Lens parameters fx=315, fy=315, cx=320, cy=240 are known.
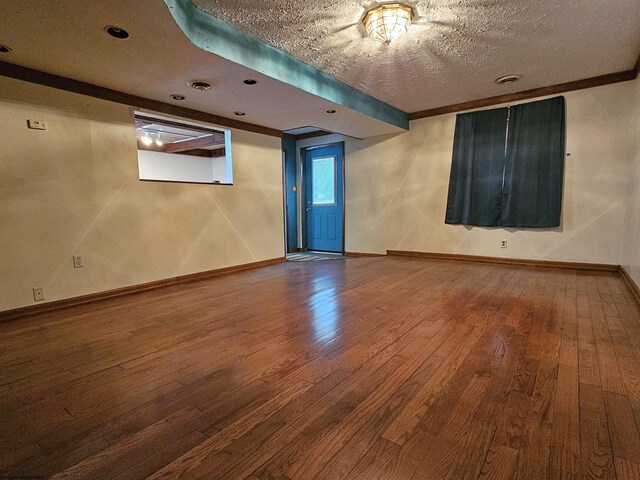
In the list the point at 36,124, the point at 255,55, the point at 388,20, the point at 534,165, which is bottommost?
the point at 534,165

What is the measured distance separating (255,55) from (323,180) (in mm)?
3867

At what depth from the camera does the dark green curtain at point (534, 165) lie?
4156mm

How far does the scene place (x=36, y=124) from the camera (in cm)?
281

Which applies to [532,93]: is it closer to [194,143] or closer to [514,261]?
[514,261]

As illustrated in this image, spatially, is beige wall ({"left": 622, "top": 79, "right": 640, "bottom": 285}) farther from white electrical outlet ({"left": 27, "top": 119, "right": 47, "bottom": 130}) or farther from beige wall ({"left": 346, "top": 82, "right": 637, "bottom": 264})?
white electrical outlet ({"left": 27, "top": 119, "right": 47, "bottom": 130})

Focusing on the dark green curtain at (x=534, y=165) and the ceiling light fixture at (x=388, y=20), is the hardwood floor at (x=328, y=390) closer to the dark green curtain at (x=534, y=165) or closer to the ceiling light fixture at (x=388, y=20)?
the dark green curtain at (x=534, y=165)

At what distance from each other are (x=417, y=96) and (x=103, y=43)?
12.1 feet

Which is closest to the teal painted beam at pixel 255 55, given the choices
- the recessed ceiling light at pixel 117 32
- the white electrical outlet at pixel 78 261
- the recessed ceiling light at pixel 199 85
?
the recessed ceiling light at pixel 117 32

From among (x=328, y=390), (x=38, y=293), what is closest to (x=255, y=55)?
(x=328, y=390)

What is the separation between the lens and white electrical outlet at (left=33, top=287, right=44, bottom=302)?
9.41ft

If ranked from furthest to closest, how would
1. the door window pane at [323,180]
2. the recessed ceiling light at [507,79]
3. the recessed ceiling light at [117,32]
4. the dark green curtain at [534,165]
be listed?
1. the door window pane at [323,180]
2. the dark green curtain at [534,165]
3. the recessed ceiling light at [507,79]
4. the recessed ceiling light at [117,32]

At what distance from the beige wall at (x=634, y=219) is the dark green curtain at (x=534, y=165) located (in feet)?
2.31

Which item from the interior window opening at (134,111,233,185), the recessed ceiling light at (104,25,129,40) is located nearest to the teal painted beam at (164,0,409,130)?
the recessed ceiling light at (104,25,129,40)

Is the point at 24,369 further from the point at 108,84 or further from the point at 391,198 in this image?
the point at 391,198
